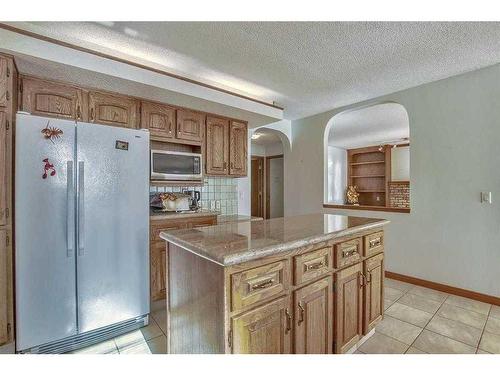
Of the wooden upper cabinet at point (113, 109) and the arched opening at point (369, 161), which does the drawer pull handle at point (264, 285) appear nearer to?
the wooden upper cabinet at point (113, 109)

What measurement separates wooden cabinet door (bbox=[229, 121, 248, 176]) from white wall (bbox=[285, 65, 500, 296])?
5.91ft

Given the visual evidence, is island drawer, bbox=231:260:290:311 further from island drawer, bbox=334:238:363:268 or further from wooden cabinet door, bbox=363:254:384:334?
wooden cabinet door, bbox=363:254:384:334

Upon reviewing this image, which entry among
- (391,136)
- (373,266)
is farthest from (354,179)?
(373,266)

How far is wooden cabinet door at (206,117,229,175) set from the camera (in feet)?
10.0

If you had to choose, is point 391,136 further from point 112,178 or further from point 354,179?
point 112,178

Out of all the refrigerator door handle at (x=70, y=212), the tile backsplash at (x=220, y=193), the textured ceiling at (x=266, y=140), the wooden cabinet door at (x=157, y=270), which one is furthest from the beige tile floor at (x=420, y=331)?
the textured ceiling at (x=266, y=140)

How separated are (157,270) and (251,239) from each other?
1525 millimetres

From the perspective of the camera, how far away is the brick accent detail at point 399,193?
6547 millimetres

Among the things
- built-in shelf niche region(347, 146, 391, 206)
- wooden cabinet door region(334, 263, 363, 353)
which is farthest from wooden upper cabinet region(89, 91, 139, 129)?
built-in shelf niche region(347, 146, 391, 206)

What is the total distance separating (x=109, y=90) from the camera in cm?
225

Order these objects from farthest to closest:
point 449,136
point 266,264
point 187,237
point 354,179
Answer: point 354,179
point 449,136
point 187,237
point 266,264

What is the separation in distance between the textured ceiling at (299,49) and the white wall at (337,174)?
4363 mm

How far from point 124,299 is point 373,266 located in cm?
195

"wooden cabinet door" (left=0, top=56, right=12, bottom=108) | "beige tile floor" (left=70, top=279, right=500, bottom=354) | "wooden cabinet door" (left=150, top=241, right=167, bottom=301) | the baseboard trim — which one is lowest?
"beige tile floor" (left=70, top=279, right=500, bottom=354)
